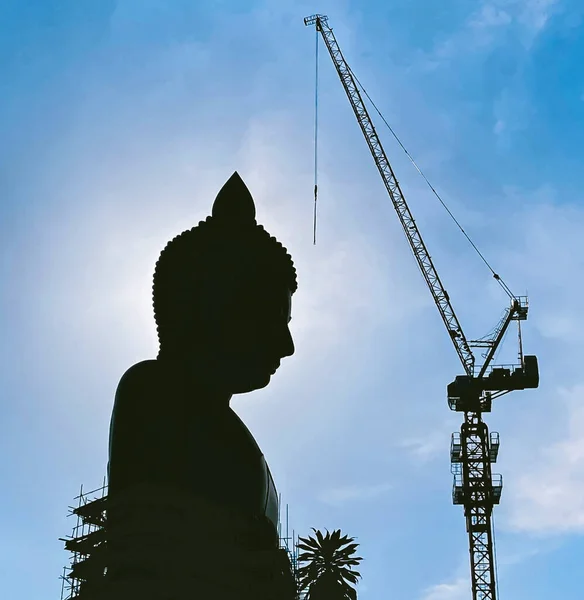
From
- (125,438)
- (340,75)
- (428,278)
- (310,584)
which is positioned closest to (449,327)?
(428,278)

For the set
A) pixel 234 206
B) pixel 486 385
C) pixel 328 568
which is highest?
pixel 486 385

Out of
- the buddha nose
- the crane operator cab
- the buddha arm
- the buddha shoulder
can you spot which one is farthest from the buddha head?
the crane operator cab

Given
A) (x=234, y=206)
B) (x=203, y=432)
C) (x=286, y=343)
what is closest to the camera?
(x=203, y=432)

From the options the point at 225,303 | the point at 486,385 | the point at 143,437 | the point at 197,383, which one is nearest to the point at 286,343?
the point at 225,303

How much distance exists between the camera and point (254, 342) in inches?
1281

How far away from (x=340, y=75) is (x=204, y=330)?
76688 mm

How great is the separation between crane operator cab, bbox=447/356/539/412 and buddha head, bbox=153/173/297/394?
193 feet

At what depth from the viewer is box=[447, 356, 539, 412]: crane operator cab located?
9081cm

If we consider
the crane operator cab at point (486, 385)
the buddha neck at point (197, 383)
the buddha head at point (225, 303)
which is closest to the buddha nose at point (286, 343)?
the buddha head at point (225, 303)

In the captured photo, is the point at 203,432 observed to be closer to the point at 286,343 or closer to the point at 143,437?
the point at 143,437

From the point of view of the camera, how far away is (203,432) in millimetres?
30422

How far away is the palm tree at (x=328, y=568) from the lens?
35.3m

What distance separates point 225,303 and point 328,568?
1034cm

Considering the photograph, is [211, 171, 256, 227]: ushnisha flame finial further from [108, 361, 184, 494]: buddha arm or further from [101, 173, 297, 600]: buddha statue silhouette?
[108, 361, 184, 494]: buddha arm
